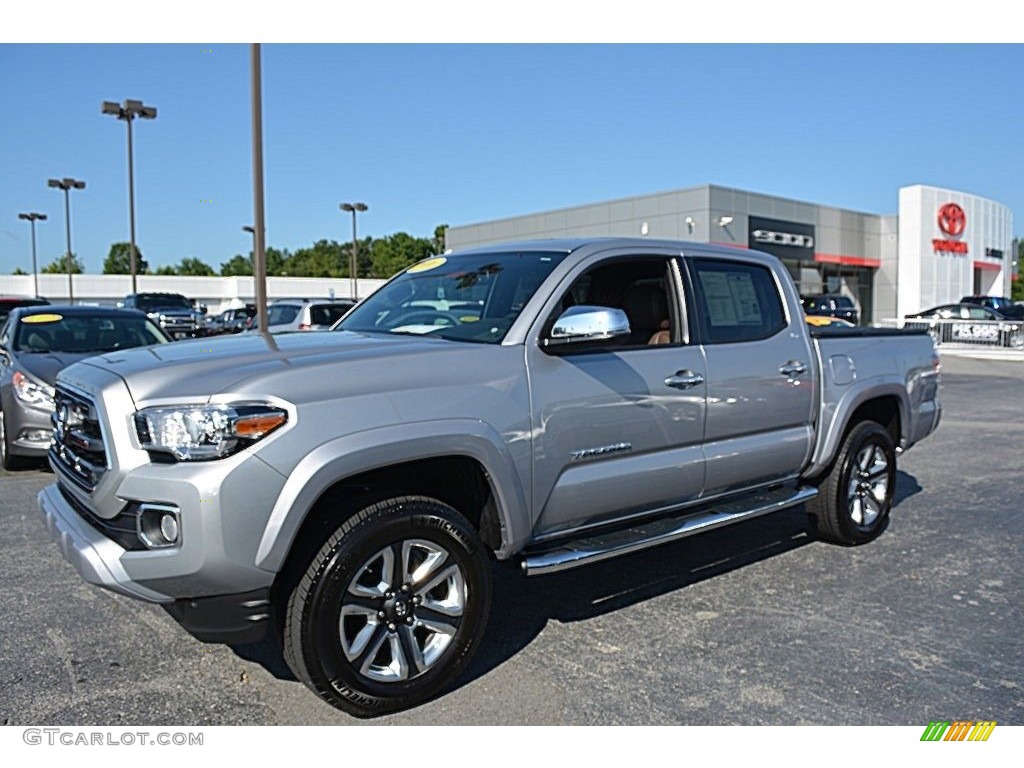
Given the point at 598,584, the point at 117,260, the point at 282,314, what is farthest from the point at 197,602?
the point at 117,260

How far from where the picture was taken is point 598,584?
5.07m

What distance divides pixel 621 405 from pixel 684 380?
1.64 ft

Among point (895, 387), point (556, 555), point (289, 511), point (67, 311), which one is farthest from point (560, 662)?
point (67, 311)

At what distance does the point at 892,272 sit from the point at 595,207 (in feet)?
56.7

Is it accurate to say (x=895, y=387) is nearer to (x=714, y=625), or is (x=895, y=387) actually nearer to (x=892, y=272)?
(x=714, y=625)

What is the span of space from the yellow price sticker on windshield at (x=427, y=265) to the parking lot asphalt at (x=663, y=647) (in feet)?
6.20

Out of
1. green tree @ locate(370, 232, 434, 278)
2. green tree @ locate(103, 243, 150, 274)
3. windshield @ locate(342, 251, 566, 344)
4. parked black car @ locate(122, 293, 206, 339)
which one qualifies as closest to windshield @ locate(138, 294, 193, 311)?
parked black car @ locate(122, 293, 206, 339)

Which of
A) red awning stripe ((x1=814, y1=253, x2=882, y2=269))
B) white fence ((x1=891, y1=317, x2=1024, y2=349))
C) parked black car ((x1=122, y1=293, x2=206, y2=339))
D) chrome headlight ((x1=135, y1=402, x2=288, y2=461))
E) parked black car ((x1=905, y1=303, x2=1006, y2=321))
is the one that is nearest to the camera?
chrome headlight ((x1=135, y1=402, x2=288, y2=461))

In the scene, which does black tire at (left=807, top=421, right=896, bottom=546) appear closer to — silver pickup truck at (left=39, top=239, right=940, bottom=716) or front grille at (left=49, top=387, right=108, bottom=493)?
silver pickup truck at (left=39, top=239, right=940, bottom=716)

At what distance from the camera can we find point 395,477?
12.1ft

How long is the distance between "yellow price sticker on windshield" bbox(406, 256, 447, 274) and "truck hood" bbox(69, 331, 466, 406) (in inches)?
38.1

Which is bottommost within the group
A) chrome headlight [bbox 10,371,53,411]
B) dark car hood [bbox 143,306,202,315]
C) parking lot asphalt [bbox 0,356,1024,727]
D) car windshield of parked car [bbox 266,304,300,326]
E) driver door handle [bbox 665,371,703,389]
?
parking lot asphalt [bbox 0,356,1024,727]

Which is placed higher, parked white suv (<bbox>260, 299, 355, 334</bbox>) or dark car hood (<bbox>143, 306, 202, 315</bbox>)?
dark car hood (<bbox>143, 306, 202, 315</bbox>)

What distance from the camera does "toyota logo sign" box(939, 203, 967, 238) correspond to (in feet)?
150
